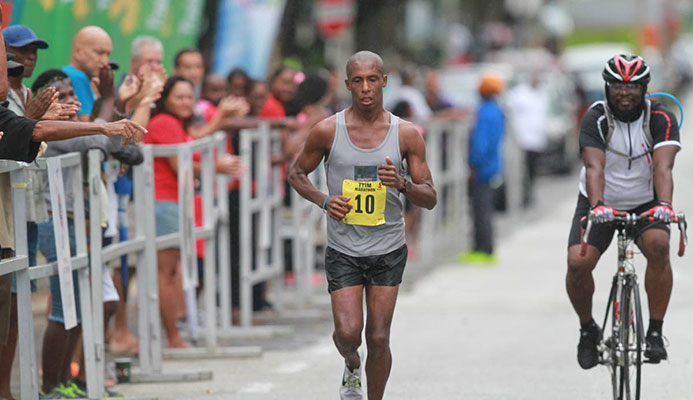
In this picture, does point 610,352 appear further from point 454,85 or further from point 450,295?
point 454,85

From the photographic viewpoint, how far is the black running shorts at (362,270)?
23.1 feet

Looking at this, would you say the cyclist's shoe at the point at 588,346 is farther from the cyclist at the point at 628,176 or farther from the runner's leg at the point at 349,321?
the runner's leg at the point at 349,321

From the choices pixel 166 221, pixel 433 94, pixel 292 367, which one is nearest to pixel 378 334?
pixel 292 367

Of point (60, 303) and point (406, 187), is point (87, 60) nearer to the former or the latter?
point (60, 303)

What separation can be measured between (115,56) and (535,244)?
6824mm

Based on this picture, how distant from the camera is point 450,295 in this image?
13344 millimetres

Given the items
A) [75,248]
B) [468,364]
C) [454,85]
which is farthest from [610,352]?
[454,85]

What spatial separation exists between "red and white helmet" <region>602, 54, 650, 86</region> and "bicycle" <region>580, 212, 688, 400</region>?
0.74 m

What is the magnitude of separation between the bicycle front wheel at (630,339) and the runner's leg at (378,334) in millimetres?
1307

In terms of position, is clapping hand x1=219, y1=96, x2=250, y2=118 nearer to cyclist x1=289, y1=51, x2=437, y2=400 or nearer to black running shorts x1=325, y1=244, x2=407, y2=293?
cyclist x1=289, y1=51, x2=437, y2=400

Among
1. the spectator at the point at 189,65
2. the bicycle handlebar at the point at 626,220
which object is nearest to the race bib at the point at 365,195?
the bicycle handlebar at the point at 626,220

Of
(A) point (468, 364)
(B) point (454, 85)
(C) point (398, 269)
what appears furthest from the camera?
(B) point (454, 85)

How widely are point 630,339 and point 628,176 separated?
35.6 inches

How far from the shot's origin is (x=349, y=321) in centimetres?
693
